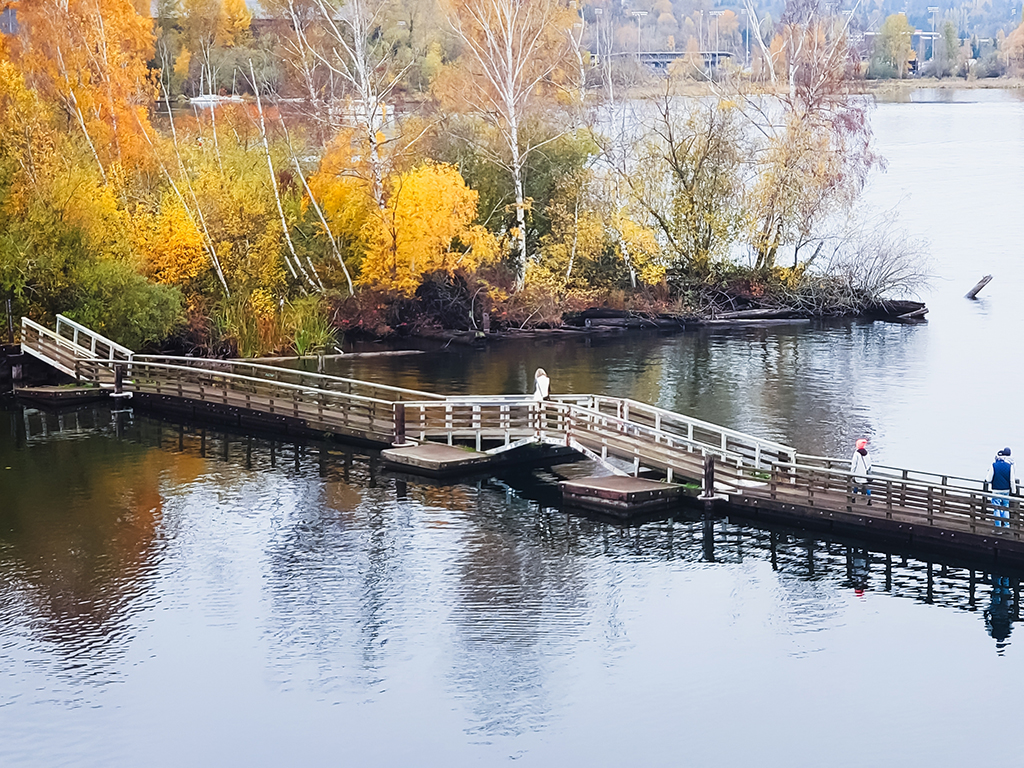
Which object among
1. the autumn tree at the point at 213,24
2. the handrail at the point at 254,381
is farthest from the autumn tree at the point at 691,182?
the autumn tree at the point at 213,24

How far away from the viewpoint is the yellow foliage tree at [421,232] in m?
65.4

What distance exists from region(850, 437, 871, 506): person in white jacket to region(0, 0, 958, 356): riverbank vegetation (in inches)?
1264

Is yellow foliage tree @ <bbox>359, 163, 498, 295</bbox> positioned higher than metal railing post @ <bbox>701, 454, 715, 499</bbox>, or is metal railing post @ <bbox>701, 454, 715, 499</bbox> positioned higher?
yellow foliage tree @ <bbox>359, 163, 498, 295</bbox>

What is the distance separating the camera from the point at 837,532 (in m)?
35.3

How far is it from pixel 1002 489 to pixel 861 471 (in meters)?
3.60

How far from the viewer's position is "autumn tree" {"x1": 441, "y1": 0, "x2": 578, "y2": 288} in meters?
66.7

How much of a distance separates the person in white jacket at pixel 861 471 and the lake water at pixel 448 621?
1514 mm

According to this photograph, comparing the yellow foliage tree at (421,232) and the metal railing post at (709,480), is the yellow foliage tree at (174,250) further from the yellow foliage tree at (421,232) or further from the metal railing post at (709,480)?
the metal railing post at (709,480)

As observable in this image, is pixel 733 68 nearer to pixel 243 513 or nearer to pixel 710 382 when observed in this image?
pixel 710 382

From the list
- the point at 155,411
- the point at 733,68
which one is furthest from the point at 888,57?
the point at 155,411

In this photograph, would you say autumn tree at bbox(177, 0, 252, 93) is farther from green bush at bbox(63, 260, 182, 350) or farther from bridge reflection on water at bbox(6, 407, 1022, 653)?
bridge reflection on water at bbox(6, 407, 1022, 653)

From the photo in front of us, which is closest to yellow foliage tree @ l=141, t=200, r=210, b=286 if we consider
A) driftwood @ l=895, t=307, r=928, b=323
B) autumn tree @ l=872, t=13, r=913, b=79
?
driftwood @ l=895, t=307, r=928, b=323

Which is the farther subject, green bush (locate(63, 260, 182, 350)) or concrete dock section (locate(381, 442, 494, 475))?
green bush (locate(63, 260, 182, 350))

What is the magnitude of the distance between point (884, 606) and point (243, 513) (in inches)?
669
